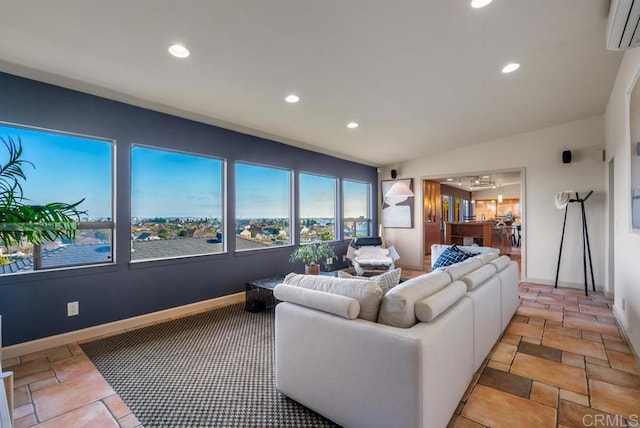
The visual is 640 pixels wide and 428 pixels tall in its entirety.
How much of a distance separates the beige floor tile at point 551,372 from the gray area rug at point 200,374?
1663mm

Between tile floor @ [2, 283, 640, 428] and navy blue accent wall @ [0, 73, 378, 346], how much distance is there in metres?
0.39

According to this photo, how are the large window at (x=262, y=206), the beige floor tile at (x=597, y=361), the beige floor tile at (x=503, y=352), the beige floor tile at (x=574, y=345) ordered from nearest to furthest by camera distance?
the beige floor tile at (x=597, y=361)
the beige floor tile at (x=503, y=352)
the beige floor tile at (x=574, y=345)
the large window at (x=262, y=206)

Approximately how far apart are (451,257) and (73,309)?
422 centimetres

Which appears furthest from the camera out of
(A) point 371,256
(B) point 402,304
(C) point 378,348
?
(A) point 371,256

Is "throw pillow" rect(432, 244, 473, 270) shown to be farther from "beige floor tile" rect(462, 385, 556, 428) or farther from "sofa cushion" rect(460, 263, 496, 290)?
"beige floor tile" rect(462, 385, 556, 428)

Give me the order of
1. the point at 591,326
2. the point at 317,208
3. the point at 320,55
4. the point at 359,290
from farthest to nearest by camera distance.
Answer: the point at 317,208 → the point at 591,326 → the point at 320,55 → the point at 359,290

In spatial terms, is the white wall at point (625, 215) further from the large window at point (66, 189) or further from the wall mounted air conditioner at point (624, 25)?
the large window at point (66, 189)

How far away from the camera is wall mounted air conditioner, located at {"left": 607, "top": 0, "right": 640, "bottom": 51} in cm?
179

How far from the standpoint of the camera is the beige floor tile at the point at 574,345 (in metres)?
2.64

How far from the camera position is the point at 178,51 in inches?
98.4

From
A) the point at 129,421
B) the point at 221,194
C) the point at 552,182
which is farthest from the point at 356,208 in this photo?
the point at 129,421

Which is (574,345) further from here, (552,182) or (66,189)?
(66,189)

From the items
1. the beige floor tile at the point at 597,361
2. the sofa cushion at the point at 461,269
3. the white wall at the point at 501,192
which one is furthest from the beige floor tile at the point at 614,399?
the white wall at the point at 501,192

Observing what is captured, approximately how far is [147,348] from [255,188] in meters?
2.63
